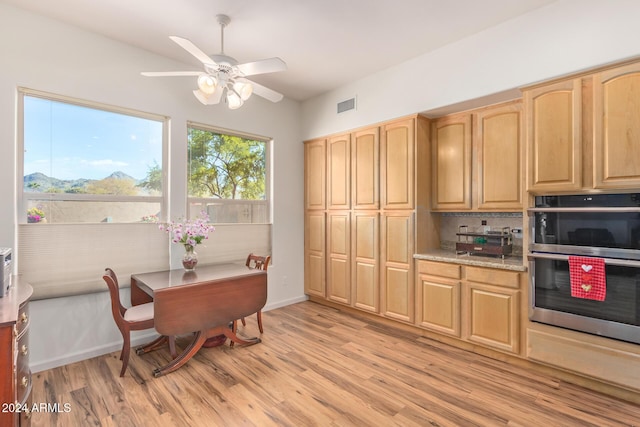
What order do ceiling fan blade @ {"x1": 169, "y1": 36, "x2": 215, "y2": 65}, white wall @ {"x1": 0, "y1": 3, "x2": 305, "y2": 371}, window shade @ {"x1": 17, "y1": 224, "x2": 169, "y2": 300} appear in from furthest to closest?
window shade @ {"x1": 17, "y1": 224, "x2": 169, "y2": 300} → white wall @ {"x1": 0, "y1": 3, "x2": 305, "y2": 371} → ceiling fan blade @ {"x1": 169, "y1": 36, "x2": 215, "y2": 65}

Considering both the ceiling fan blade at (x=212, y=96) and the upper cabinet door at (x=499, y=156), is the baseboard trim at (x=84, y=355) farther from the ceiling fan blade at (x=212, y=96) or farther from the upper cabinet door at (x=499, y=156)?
the upper cabinet door at (x=499, y=156)

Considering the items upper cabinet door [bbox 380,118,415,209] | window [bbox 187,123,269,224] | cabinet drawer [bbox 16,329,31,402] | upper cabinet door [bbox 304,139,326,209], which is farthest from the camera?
upper cabinet door [bbox 304,139,326,209]

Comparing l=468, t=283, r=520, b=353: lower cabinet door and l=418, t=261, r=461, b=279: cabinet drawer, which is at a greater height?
l=418, t=261, r=461, b=279: cabinet drawer

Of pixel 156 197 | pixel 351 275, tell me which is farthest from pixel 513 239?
pixel 156 197

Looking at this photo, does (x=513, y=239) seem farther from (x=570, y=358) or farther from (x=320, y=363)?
(x=320, y=363)

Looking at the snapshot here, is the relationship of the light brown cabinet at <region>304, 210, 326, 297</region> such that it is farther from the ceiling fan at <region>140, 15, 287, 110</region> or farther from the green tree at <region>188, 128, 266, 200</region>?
the ceiling fan at <region>140, 15, 287, 110</region>

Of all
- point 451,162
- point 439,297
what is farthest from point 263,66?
point 439,297

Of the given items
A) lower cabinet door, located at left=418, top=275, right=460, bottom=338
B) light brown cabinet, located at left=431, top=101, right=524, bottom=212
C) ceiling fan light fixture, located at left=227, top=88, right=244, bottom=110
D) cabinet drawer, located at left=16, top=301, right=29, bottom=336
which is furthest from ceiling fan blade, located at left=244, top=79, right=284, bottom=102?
lower cabinet door, located at left=418, top=275, right=460, bottom=338

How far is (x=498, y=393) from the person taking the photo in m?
2.23

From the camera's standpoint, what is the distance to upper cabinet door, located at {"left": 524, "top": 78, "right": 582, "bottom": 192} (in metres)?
2.31

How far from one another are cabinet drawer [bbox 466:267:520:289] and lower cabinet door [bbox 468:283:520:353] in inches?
1.8

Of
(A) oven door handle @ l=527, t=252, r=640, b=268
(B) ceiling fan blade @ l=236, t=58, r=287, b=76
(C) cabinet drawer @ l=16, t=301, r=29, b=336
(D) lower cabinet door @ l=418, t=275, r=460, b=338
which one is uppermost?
(B) ceiling fan blade @ l=236, t=58, r=287, b=76

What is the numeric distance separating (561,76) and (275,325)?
3465 millimetres

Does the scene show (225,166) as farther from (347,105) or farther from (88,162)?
(347,105)
